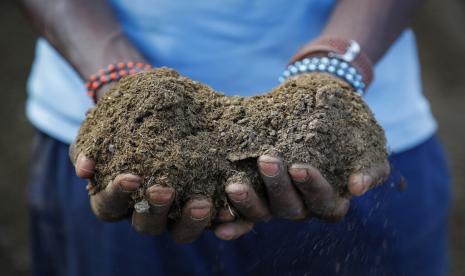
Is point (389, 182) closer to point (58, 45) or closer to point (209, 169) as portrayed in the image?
point (209, 169)

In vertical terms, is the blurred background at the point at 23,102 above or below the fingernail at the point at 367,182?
above

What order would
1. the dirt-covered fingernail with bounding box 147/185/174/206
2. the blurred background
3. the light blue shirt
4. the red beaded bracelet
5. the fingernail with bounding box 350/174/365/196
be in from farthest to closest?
1. the blurred background
2. the light blue shirt
3. the red beaded bracelet
4. the fingernail with bounding box 350/174/365/196
5. the dirt-covered fingernail with bounding box 147/185/174/206

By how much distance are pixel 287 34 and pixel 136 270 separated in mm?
836

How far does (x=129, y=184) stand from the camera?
4.40 feet

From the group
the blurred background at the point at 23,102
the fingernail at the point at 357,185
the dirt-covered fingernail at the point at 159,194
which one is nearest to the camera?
the dirt-covered fingernail at the point at 159,194

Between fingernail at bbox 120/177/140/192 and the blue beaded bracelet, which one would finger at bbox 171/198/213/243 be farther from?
the blue beaded bracelet

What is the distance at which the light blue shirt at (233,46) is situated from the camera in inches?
70.2

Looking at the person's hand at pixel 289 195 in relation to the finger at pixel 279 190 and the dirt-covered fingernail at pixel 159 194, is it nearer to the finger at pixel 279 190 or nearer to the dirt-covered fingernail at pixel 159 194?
the finger at pixel 279 190

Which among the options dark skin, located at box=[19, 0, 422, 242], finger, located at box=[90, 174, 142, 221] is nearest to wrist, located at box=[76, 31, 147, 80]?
dark skin, located at box=[19, 0, 422, 242]

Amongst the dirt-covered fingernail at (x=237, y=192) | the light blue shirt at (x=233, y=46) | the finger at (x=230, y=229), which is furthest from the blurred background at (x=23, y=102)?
the dirt-covered fingernail at (x=237, y=192)

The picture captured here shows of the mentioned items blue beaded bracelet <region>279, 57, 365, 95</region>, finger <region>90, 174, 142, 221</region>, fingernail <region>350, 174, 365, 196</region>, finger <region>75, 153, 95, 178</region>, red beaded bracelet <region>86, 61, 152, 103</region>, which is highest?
red beaded bracelet <region>86, 61, 152, 103</region>

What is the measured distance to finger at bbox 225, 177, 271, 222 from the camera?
1379 millimetres

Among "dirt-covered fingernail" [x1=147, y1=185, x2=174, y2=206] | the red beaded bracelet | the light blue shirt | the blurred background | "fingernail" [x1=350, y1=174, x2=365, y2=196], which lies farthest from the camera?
the blurred background

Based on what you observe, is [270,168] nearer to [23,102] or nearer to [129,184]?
[129,184]
